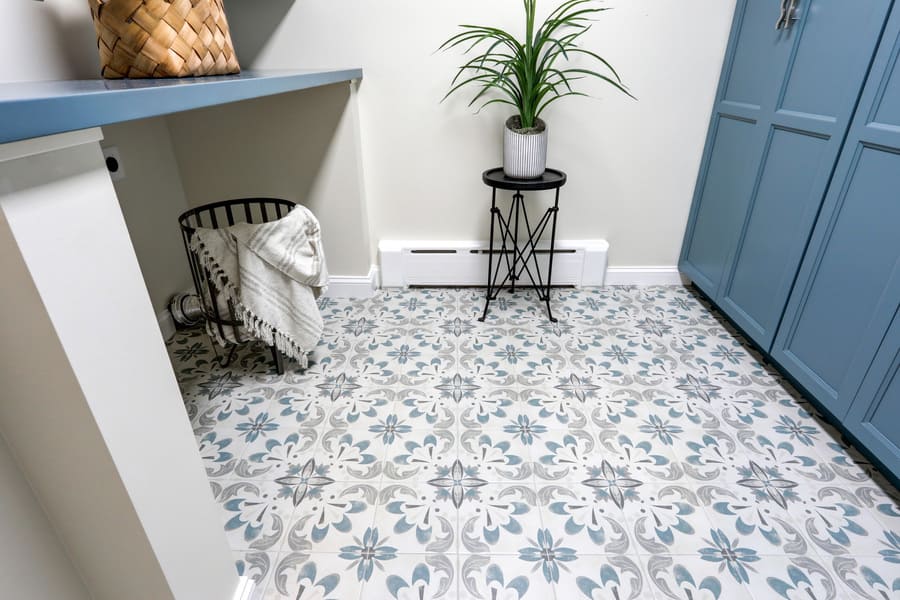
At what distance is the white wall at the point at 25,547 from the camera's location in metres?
0.65

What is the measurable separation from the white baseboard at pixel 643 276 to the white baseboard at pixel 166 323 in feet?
6.85

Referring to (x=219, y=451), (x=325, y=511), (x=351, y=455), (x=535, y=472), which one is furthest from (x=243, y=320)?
(x=535, y=472)

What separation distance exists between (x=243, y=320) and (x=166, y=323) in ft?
2.15

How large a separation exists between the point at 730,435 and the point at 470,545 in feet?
3.02

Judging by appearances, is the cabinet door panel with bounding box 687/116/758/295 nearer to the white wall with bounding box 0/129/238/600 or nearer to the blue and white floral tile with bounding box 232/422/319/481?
the blue and white floral tile with bounding box 232/422/319/481

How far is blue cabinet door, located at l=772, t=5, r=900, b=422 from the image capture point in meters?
1.22

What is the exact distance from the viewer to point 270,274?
5.03 ft

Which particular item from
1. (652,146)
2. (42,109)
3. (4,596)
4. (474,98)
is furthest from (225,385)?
(652,146)

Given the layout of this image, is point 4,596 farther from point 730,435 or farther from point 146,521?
point 730,435

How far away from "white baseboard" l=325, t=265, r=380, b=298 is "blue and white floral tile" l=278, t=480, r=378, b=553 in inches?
44.4

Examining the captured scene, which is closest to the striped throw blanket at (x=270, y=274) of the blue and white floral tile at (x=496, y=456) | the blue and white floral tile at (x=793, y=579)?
the blue and white floral tile at (x=496, y=456)

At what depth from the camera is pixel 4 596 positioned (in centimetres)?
67

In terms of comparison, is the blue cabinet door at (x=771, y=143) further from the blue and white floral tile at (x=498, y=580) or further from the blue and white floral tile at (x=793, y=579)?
the blue and white floral tile at (x=498, y=580)

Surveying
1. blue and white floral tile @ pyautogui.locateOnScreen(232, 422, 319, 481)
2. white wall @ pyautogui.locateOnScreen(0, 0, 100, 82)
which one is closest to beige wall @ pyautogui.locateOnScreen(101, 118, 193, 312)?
white wall @ pyautogui.locateOnScreen(0, 0, 100, 82)
